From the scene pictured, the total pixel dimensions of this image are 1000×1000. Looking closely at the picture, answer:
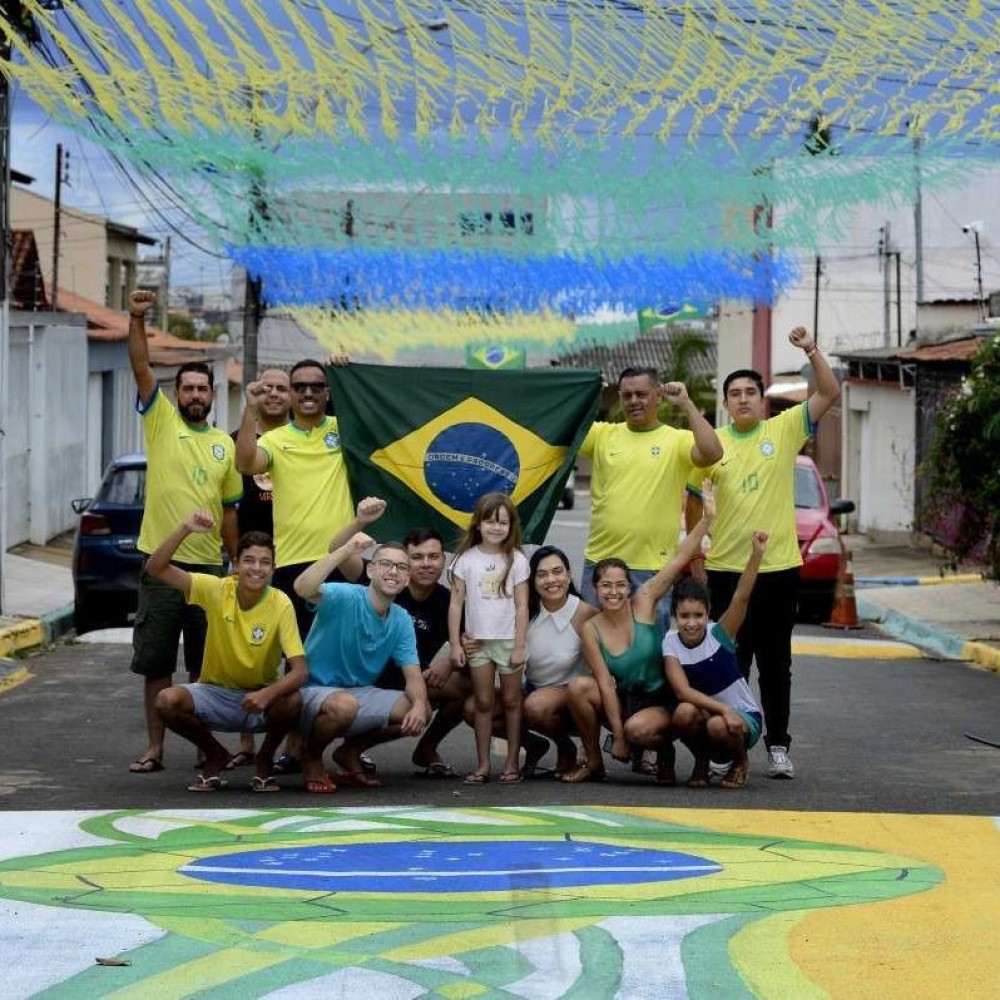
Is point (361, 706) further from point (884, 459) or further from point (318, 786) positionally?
point (884, 459)

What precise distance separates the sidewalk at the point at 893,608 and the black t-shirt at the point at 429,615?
558 cm

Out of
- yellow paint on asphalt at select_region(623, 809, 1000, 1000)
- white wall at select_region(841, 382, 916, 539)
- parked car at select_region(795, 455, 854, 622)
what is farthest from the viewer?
white wall at select_region(841, 382, 916, 539)

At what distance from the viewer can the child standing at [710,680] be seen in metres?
10.1

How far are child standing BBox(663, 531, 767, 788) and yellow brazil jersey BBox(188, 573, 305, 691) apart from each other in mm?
1856

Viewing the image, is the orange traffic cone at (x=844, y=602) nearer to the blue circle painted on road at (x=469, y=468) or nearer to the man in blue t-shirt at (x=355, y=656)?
the blue circle painted on road at (x=469, y=468)

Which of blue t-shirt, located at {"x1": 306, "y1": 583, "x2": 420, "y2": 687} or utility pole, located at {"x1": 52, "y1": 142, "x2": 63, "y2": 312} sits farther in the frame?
utility pole, located at {"x1": 52, "y1": 142, "x2": 63, "y2": 312}

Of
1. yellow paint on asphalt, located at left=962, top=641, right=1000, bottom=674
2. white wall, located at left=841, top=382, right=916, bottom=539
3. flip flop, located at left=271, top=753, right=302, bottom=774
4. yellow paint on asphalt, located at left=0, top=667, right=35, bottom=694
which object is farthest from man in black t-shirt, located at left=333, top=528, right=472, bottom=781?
white wall, located at left=841, top=382, right=916, bottom=539

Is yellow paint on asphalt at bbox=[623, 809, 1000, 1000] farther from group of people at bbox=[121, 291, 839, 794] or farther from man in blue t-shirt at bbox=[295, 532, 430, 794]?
man in blue t-shirt at bbox=[295, 532, 430, 794]

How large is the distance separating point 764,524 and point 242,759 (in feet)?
9.83

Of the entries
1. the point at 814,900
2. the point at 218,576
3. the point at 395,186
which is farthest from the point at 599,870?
the point at 395,186

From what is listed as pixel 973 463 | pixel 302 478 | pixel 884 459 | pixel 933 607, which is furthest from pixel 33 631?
pixel 884 459

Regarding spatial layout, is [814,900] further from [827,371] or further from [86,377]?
[86,377]

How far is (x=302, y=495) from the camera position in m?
10.6

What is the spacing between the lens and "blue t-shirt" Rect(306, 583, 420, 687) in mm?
10031
